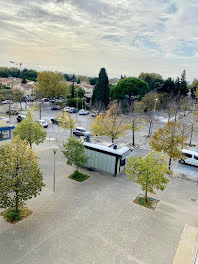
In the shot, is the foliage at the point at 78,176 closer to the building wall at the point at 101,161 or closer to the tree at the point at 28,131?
the building wall at the point at 101,161

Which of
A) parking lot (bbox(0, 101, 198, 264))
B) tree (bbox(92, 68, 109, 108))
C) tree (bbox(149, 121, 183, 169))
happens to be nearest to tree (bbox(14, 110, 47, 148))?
parking lot (bbox(0, 101, 198, 264))

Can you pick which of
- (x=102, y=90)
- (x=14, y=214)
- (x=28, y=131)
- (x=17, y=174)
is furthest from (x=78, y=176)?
(x=102, y=90)

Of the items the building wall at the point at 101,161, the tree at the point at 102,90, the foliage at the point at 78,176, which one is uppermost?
the tree at the point at 102,90

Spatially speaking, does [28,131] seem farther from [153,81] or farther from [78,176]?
[153,81]

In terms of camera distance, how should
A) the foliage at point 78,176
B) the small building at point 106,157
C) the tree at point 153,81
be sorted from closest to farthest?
the foliage at point 78,176
the small building at point 106,157
the tree at point 153,81

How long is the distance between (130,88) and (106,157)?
125 feet

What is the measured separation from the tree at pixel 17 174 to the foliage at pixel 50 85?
4516 cm

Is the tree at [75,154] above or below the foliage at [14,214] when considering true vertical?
above

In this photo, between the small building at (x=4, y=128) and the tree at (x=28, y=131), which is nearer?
the tree at (x=28, y=131)

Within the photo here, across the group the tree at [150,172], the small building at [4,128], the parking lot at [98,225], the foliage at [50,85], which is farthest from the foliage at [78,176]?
the foliage at [50,85]

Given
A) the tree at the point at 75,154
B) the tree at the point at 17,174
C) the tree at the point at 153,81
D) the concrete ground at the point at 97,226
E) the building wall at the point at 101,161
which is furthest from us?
the tree at the point at 153,81

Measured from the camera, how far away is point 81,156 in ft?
60.5

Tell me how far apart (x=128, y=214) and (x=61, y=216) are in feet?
14.0

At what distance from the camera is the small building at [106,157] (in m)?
19.6
